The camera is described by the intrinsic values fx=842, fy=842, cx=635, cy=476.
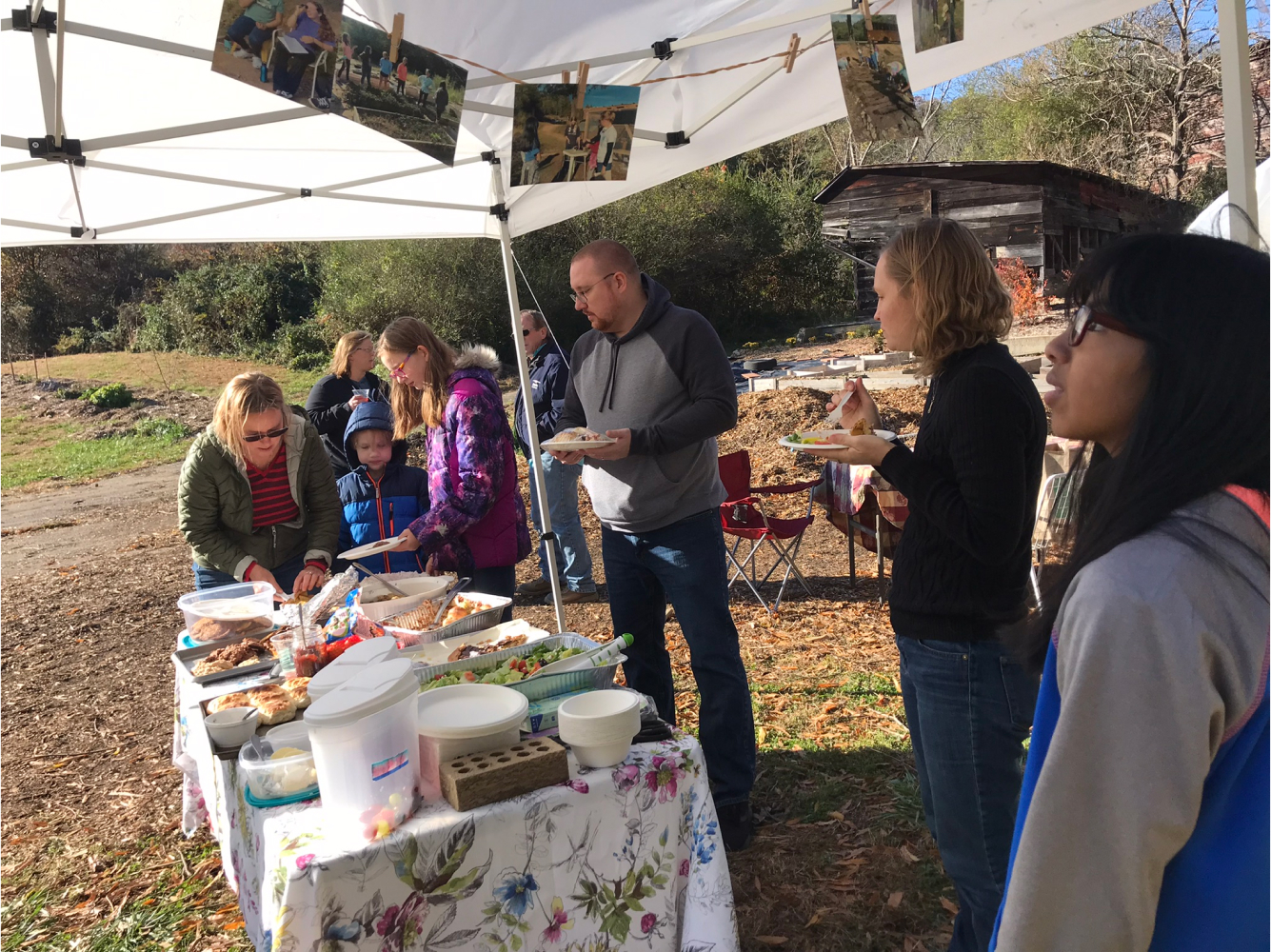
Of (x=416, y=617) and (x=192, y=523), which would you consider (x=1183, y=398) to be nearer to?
(x=416, y=617)

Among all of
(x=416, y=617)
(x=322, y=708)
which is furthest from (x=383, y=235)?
(x=322, y=708)

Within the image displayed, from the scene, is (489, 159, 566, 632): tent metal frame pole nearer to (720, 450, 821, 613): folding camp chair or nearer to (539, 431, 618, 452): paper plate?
(539, 431, 618, 452): paper plate

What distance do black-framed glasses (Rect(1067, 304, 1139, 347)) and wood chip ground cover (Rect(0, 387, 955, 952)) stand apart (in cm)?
221

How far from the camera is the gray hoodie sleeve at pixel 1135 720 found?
0.84 metres

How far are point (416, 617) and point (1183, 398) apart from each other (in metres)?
2.19

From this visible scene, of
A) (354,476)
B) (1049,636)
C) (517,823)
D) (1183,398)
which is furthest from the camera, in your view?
(354,476)

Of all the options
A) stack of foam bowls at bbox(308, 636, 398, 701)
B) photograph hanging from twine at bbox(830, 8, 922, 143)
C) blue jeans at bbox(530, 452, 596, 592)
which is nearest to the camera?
stack of foam bowls at bbox(308, 636, 398, 701)

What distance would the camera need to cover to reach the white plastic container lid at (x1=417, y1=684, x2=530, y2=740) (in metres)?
1.69

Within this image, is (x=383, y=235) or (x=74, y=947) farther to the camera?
(x=383, y=235)

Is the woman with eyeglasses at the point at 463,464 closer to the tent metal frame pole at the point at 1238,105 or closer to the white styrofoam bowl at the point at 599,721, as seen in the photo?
the white styrofoam bowl at the point at 599,721

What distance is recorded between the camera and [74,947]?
282 centimetres

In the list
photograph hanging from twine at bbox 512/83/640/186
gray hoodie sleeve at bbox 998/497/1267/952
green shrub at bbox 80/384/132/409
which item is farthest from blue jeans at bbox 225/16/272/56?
green shrub at bbox 80/384/132/409

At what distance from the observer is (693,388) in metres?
2.95

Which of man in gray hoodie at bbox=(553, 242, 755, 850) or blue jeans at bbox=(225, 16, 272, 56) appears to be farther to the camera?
man in gray hoodie at bbox=(553, 242, 755, 850)
